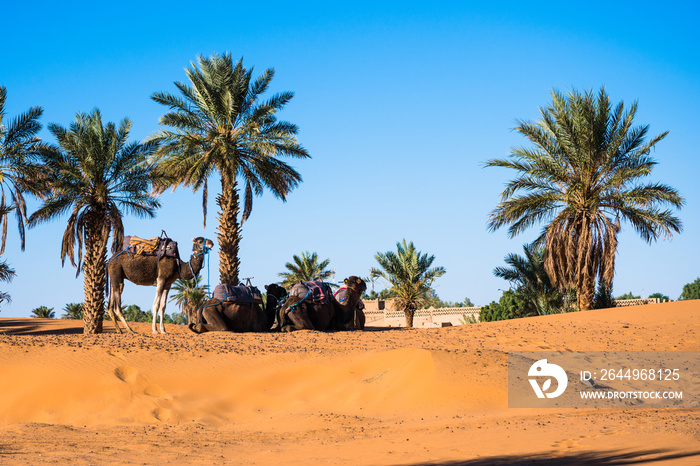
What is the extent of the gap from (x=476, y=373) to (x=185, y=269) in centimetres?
844

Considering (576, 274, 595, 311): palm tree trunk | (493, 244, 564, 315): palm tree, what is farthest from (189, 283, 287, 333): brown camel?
(493, 244, 564, 315): palm tree

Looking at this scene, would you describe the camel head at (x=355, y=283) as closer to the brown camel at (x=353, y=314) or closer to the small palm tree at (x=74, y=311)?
the brown camel at (x=353, y=314)

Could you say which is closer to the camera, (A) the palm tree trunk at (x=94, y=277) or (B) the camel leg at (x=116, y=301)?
(B) the camel leg at (x=116, y=301)

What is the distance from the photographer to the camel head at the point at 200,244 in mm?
17359

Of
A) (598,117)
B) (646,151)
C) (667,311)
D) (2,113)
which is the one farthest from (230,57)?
(667,311)

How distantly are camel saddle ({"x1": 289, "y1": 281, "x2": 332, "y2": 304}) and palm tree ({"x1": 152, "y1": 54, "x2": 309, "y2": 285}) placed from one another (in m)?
6.30

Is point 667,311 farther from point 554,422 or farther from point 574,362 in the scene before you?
point 554,422

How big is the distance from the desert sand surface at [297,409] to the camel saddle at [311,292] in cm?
265

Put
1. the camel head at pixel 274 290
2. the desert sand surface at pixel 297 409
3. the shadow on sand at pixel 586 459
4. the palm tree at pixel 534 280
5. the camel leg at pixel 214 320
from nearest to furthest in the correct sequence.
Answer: the shadow on sand at pixel 586 459
the desert sand surface at pixel 297 409
the camel leg at pixel 214 320
the camel head at pixel 274 290
the palm tree at pixel 534 280

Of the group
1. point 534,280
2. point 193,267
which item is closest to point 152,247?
point 193,267

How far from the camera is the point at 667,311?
19.9 metres

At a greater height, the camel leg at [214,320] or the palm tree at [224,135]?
the palm tree at [224,135]

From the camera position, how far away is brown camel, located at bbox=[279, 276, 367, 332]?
1822 centimetres

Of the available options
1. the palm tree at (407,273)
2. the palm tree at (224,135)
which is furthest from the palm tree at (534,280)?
the palm tree at (224,135)
